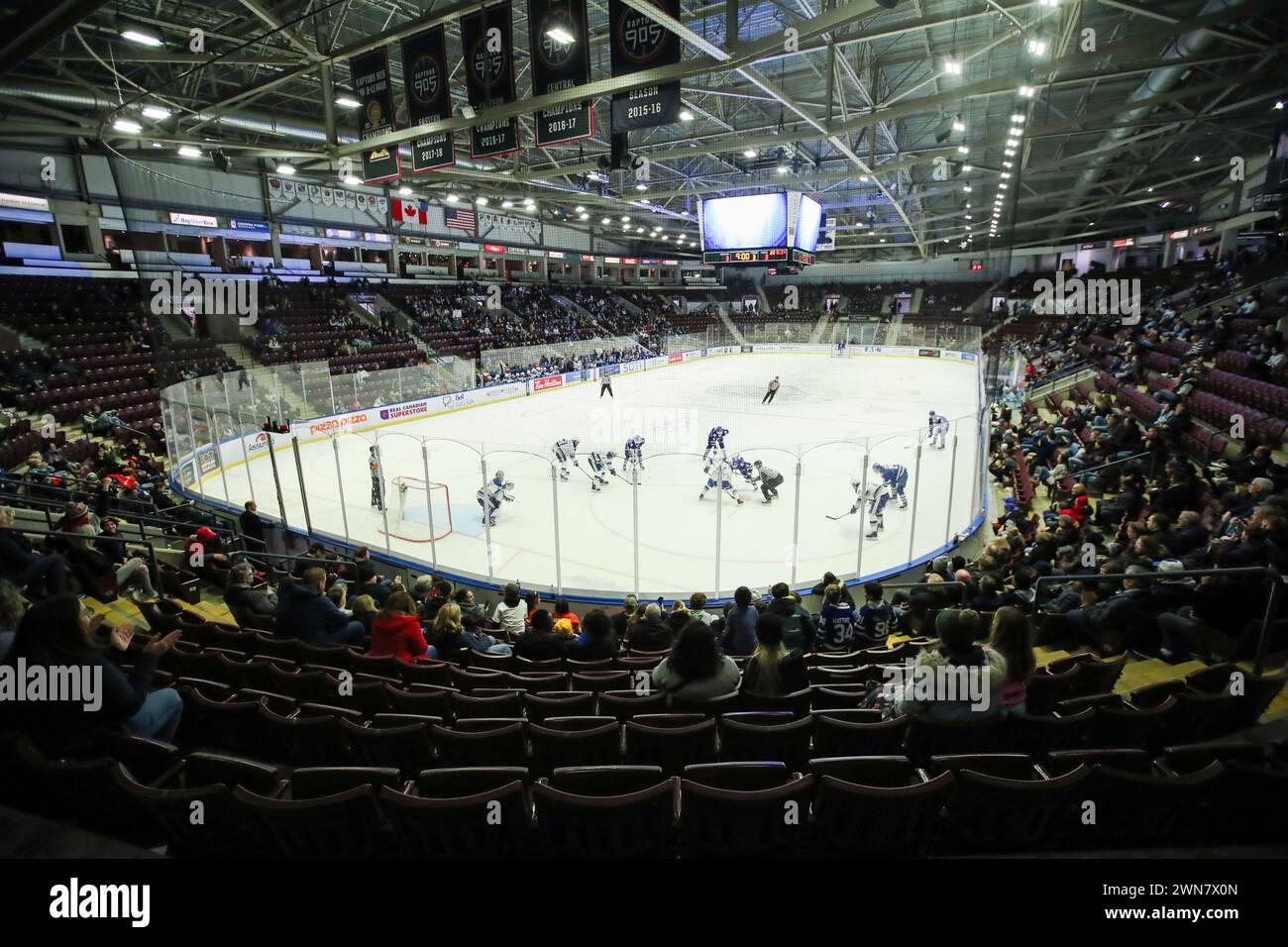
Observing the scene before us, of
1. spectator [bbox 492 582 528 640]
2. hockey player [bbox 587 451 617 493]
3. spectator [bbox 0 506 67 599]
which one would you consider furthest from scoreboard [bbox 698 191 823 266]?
spectator [bbox 0 506 67 599]

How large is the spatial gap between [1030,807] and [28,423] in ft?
66.1

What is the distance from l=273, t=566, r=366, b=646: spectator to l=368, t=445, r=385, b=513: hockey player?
5297mm

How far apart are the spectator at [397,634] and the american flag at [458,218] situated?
38.8 metres

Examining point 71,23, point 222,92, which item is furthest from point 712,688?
point 222,92

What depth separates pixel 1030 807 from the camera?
8.87 ft

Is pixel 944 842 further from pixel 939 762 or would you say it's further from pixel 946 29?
pixel 946 29

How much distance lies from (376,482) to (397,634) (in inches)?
304

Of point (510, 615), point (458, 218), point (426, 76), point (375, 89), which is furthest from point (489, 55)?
point (458, 218)

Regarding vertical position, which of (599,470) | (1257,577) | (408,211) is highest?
(408,211)

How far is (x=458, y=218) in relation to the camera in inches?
1544

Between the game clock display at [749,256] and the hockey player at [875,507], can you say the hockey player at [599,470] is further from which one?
the game clock display at [749,256]

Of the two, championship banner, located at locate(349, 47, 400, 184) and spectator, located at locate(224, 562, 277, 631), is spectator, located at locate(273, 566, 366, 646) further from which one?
championship banner, located at locate(349, 47, 400, 184)

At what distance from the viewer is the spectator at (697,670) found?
3.87m

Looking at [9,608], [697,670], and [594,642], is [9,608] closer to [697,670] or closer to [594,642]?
[594,642]
